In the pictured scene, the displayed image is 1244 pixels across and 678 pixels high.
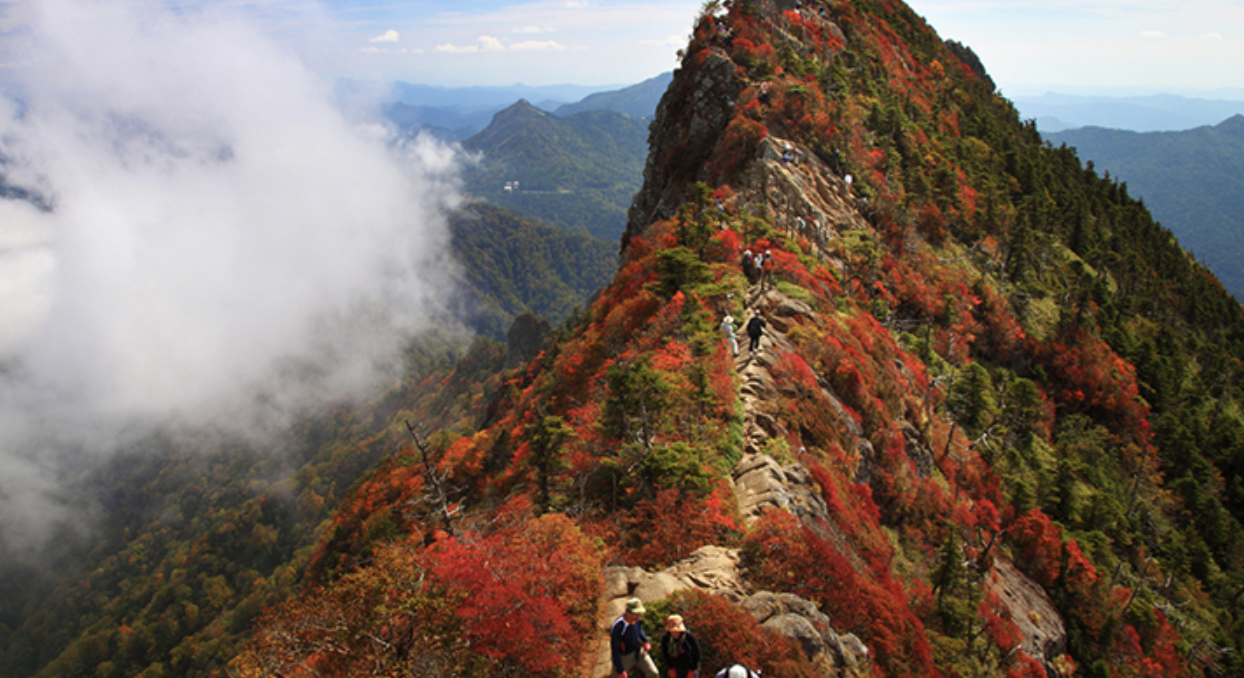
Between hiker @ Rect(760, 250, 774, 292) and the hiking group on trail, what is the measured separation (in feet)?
74.2

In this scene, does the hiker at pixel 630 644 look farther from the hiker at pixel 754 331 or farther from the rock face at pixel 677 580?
the hiker at pixel 754 331

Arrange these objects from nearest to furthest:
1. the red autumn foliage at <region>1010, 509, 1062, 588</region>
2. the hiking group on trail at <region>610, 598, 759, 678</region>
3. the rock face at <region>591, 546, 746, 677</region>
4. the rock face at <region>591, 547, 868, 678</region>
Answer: the hiking group on trail at <region>610, 598, 759, 678</region>
the rock face at <region>591, 547, 868, 678</region>
the rock face at <region>591, 546, 746, 677</region>
the red autumn foliage at <region>1010, 509, 1062, 588</region>

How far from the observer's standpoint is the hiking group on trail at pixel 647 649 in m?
9.36

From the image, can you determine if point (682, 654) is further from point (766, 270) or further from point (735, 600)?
point (766, 270)

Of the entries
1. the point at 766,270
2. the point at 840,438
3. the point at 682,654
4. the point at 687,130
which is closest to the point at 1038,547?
the point at 840,438

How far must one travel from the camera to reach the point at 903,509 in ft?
88.0

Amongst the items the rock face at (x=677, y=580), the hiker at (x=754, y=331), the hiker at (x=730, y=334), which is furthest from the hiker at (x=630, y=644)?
the hiker at (x=730, y=334)

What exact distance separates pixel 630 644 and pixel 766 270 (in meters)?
25.2

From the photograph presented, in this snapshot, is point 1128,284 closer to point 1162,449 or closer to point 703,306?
point 1162,449

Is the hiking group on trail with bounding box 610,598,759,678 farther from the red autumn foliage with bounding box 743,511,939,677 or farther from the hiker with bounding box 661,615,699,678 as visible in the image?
the red autumn foliage with bounding box 743,511,939,677

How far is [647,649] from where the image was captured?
31.8ft

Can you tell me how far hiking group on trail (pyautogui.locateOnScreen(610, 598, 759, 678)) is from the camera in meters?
9.36

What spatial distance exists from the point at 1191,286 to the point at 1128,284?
2489 cm

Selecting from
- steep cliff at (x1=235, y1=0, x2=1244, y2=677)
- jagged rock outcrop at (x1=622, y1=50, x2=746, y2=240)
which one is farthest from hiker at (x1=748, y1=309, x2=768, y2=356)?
jagged rock outcrop at (x1=622, y1=50, x2=746, y2=240)
